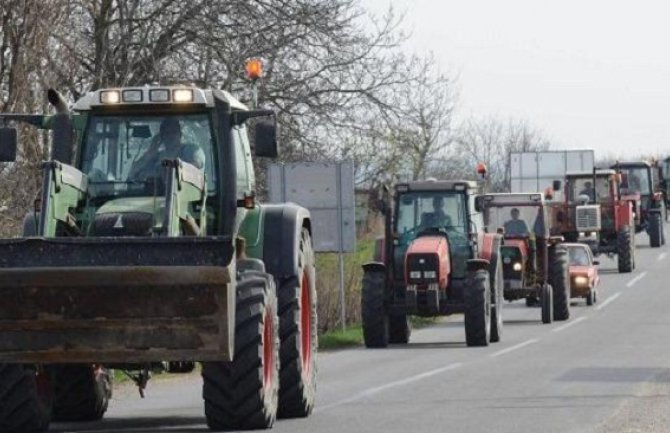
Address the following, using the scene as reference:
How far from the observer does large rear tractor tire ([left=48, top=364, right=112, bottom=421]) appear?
16.3 meters

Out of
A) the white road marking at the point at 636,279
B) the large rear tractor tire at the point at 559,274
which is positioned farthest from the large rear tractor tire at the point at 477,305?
the white road marking at the point at 636,279

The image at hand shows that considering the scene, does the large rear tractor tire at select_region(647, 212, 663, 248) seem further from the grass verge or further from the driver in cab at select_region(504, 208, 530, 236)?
the grass verge

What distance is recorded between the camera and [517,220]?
36875 millimetres

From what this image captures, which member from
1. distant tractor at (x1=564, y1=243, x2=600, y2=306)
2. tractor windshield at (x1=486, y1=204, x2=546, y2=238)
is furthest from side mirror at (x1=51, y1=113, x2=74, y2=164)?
distant tractor at (x1=564, y1=243, x2=600, y2=306)

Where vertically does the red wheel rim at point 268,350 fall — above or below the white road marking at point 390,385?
above

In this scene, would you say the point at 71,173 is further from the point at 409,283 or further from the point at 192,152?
the point at 409,283

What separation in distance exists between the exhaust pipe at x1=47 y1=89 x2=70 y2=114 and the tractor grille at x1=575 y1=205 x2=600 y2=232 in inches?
1449

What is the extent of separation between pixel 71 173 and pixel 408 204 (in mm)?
15097

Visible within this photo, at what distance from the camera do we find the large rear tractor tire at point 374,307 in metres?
29.7

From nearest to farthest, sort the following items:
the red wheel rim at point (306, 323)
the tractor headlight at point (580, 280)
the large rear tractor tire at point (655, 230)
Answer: the red wheel rim at point (306, 323) < the tractor headlight at point (580, 280) < the large rear tractor tire at point (655, 230)

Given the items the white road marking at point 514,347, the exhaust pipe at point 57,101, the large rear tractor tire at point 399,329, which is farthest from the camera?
the large rear tractor tire at point 399,329

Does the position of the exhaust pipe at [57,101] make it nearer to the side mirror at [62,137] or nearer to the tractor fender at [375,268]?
the side mirror at [62,137]

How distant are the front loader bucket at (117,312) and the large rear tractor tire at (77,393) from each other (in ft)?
8.14

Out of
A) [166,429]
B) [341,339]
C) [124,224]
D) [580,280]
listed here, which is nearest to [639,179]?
[580,280]
